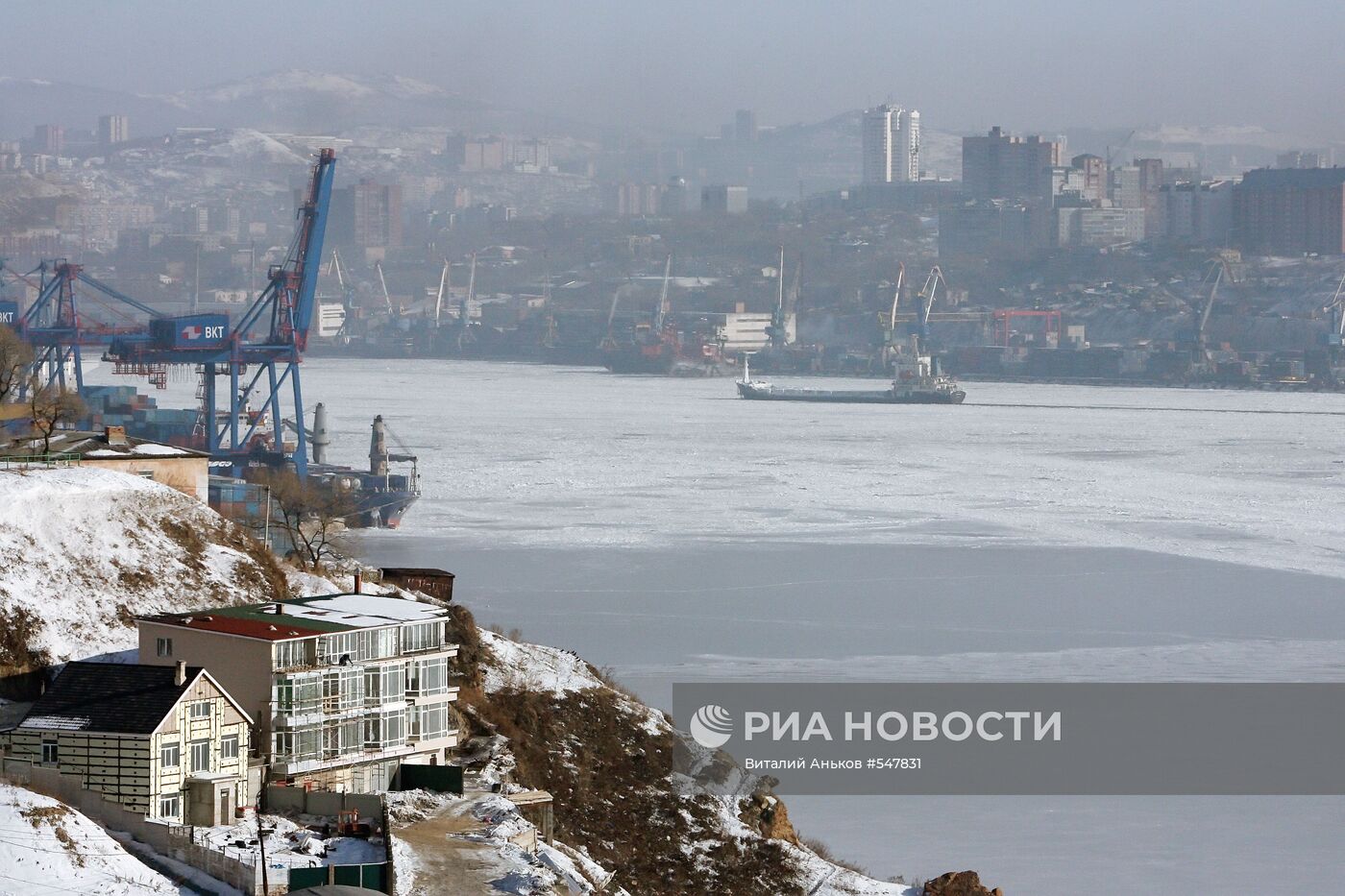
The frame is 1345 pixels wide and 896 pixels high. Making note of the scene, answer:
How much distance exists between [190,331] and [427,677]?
1804cm

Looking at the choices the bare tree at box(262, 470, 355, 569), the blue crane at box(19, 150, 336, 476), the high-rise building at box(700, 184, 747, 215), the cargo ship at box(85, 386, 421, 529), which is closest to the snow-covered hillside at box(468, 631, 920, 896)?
the bare tree at box(262, 470, 355, 569)

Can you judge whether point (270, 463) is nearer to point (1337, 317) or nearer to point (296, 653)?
point (296, 653)

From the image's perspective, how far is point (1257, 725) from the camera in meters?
11.9

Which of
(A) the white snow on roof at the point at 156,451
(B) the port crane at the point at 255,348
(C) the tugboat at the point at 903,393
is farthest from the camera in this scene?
(C) the tugboat at the point at 903,393

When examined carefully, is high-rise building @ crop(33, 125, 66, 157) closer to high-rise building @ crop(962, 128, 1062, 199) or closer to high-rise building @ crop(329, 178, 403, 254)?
high-rise building @ crop(329, 178, 403, 254)

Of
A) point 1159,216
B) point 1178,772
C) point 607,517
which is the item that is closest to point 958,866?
point 1178,772

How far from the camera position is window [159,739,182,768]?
5500 mm

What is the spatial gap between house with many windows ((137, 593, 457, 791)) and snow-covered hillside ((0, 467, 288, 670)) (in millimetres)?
467

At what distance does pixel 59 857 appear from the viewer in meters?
4.76

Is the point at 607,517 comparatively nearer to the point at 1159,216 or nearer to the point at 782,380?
the point at 782,380

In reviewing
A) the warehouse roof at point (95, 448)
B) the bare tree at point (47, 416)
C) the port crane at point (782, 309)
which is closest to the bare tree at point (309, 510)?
the bare tree at point (47, 416)

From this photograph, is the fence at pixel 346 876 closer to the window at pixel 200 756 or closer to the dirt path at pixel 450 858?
the dirt path at pixel 450 858

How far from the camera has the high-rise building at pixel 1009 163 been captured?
103 m

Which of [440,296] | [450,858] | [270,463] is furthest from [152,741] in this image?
[440,296]
